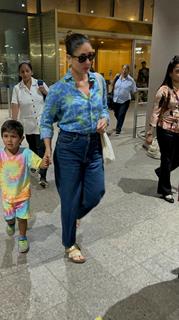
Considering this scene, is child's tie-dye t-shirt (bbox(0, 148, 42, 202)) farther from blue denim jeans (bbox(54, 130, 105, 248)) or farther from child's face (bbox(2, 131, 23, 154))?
blue denim jeans (bbox(54, 130, 105, 248))

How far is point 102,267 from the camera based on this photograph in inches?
103

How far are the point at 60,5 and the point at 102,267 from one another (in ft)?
36.8

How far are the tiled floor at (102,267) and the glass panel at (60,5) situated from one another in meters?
9.48

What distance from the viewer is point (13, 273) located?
2559 mm

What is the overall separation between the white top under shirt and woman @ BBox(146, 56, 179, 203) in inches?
56.3

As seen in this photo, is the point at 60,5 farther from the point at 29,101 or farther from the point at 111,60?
the point at 29,101

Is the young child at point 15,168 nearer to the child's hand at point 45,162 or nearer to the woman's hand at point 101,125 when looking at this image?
the child's hand at point 45,162

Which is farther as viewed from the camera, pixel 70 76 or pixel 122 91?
pixel 122 91

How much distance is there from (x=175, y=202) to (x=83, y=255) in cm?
157

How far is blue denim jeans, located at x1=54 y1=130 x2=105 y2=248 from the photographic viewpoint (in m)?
2.40

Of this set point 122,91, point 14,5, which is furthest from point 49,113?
point 14,5

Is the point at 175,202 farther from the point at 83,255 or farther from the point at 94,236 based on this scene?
the point at 83,255

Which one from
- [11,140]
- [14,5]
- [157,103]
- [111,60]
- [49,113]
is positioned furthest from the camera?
[111,60]

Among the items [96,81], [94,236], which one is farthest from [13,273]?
[96,81]
